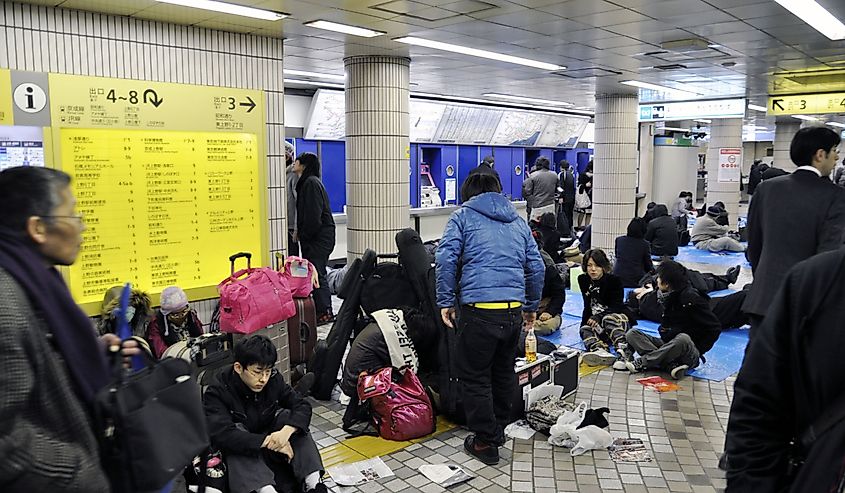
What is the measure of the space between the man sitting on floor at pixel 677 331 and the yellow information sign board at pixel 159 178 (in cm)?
363

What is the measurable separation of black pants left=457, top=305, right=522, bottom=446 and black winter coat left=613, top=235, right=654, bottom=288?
5180 millimetres

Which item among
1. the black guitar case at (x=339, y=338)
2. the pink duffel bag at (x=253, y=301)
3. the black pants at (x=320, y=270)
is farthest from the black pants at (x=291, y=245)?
the pink duffel bag at (x=253, y=301)

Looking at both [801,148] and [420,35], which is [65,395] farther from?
[420,35]

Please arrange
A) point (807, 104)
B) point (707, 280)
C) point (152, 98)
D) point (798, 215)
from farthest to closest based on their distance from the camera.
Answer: point (807, 104)
point (707, 280)
point (152, 98)
point (798, 215)

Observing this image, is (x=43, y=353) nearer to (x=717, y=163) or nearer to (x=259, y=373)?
(x=259, y=373)

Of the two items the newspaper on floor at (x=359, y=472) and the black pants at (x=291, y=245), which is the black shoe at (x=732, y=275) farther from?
the newspaper on floor at (x=359, y=472)

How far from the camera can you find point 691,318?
6.25 metres

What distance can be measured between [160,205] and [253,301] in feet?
3.88

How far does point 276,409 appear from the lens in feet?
12.6

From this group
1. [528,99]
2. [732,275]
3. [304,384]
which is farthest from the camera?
[528,99]

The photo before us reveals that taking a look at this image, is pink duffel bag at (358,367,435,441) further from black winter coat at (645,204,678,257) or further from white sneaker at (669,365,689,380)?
black winter coat at (645,204,678,257)

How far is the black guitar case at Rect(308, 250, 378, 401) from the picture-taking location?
→ 5.53 meters

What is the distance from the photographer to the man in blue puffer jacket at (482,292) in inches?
170

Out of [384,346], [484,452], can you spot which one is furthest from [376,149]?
[484,452]
